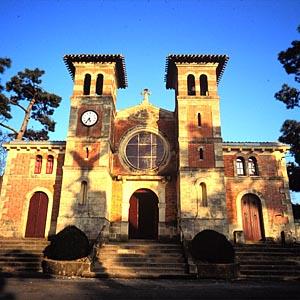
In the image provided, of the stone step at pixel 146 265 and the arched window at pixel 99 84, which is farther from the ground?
the arched window at pixel 99 84

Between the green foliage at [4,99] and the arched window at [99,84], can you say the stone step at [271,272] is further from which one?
the green foliage at [4,99]

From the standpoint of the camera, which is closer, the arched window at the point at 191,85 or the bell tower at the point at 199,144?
the bell tower at the point at 199,144

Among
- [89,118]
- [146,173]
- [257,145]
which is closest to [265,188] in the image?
[257,145]

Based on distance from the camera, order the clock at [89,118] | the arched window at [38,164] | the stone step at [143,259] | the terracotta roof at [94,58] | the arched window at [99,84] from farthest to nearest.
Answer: the arched window at [99,84], the terracotta roof at [94,58], the arched window at [38,164], the clock at [89,118], the stone step at [143,259]

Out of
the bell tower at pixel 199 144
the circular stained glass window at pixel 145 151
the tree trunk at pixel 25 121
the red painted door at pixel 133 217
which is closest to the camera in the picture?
the bell tower at pixel 199 144

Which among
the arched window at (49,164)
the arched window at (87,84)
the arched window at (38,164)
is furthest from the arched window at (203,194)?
the arched window at (38,164)

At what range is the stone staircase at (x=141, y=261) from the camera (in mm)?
11812

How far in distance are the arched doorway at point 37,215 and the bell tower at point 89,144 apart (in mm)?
2365

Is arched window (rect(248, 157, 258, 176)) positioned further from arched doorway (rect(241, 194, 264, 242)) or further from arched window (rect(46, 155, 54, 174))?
arched window (rect(46, 155, 54, 174))

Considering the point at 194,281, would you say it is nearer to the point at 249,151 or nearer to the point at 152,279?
the point at 152,279

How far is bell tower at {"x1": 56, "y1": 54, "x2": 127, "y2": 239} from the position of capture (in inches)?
651

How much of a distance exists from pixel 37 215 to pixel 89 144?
5444 mm

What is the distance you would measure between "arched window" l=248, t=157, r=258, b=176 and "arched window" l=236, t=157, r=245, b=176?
40 cm

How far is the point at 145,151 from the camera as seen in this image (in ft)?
65.6
